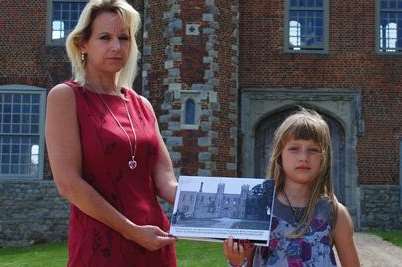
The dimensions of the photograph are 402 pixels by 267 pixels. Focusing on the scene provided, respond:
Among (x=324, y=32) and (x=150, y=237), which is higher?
(x=324, y=32)

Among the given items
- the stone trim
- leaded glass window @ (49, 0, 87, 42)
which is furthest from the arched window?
the stone trim

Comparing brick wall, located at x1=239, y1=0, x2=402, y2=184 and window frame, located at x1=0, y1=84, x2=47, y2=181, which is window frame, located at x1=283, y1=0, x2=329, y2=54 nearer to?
brick wall, located at x1=239, y1=0, x2=402, y2=184

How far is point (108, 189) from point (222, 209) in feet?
1.87

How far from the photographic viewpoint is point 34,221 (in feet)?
56.7

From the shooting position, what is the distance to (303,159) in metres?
3.31

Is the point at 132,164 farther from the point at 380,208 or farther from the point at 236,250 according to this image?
the point at 380,208

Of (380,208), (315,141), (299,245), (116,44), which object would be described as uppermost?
(116,44)

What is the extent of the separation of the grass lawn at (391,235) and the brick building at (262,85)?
0.43m

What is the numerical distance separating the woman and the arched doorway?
1413cm

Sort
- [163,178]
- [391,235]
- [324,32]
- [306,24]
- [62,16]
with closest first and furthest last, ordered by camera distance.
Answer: [163,178]
[391,235]
[324,32]
[306,24]
[62,16]

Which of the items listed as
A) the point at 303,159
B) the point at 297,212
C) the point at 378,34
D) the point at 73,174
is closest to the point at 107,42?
the point at 73,174

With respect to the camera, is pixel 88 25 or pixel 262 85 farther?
pixel 262 85

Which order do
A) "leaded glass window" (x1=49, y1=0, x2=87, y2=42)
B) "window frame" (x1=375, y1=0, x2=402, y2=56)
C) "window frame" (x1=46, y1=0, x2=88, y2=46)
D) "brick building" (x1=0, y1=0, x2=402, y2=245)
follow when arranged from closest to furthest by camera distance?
"brick building" (x1=0, y1=0, x2=402, y2=245) → "window frame" (x1=375, y1=0, x2=402, y2=56) → "window frame" (x1=46, y1=0, x2=88, y2=46) → "leaded glass window" (x1=49, y1=0, x2=87, y2=42)

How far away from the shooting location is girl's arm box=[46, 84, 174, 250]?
2965 mm
